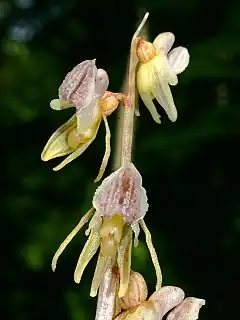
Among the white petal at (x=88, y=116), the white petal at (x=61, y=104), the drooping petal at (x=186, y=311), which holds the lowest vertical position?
the drooping petal at (x=186, y=311)

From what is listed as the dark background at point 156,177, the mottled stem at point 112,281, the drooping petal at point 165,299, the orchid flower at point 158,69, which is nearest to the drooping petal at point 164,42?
the orchid flower at point 158,69

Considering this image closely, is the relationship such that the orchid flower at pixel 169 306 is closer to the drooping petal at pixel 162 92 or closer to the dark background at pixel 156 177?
the drooping petal at pixel 162 92

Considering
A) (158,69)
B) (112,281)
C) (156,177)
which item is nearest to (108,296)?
(112,281)

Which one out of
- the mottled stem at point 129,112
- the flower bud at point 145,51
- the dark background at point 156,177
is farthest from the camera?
the dark background at point 156,177

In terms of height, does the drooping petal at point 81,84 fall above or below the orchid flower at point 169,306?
above

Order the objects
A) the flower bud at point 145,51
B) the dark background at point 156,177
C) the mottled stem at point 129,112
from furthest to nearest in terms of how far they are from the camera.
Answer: the dark background at point 156,177, the flower bud at point 145,51, the mottled stem at point 129,112

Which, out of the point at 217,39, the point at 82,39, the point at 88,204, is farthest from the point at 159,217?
the point at 82,39
